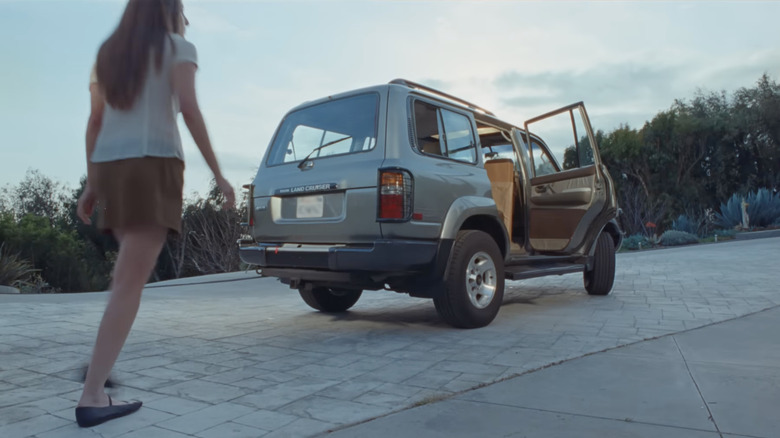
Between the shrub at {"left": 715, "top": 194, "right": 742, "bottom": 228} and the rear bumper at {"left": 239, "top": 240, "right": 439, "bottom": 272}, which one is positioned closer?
the rear bumper at {"left": 239, "top": 240, "right": 439, "bottom": 272}

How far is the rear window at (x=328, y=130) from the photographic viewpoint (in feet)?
15.6

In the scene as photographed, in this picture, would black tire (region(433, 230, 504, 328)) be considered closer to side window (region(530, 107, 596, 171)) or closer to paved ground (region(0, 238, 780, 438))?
paved ground (region(0, 238, 780, 438))

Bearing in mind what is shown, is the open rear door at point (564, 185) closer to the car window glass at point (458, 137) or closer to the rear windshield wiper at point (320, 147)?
the car window glass at point (458, 137)

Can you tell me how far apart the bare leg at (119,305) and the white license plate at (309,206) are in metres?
2.12

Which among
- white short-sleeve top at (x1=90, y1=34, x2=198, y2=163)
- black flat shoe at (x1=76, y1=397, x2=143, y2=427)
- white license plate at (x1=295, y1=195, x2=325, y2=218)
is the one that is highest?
white short-sleeve top at (x1=90, y1=34, x2=198, y2=163)

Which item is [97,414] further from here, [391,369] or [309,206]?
[309,206]

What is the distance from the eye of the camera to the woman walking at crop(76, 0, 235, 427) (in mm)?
2508

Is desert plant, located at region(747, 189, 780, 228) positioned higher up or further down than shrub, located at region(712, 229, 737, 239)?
higher up

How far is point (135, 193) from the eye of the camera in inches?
98.3

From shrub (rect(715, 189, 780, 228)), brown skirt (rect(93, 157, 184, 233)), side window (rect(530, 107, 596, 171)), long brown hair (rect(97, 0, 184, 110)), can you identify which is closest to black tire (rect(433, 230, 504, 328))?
side window (rect(530, 107, 596, 171))

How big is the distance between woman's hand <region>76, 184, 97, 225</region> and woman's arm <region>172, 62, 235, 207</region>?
0.53 meters

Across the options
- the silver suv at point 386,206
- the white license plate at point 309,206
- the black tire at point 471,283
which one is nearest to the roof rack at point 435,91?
the silver suv at point 386,206

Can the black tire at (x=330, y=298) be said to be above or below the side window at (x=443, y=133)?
below

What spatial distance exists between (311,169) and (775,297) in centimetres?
541
